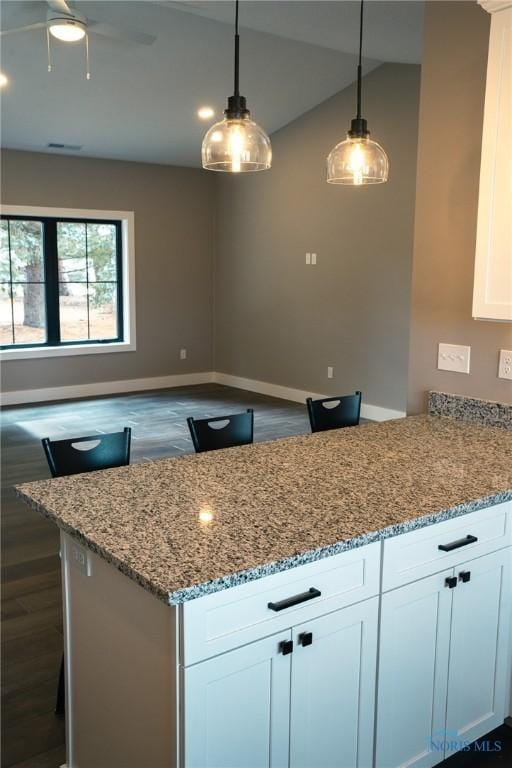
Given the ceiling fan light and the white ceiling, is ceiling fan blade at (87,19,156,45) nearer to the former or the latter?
the ceiling fan light

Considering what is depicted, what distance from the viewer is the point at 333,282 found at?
7.29 m

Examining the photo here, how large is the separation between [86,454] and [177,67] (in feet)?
15.0

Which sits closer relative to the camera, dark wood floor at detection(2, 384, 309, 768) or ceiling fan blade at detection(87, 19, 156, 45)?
dark wood floor at detection(2, 384, 309, 768)

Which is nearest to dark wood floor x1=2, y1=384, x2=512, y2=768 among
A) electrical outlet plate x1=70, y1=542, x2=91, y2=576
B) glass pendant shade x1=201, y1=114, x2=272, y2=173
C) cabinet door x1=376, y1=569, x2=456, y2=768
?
cabinet door x1=376, y1=569, x2=456, y2=768

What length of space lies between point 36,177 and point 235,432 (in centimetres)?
563

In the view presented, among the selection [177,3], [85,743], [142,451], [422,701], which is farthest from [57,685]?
[177,3]

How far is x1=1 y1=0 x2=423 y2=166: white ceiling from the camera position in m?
4.84

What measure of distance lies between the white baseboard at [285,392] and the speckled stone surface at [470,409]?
12.0ft

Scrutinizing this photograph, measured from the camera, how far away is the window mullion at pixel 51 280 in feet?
25.3

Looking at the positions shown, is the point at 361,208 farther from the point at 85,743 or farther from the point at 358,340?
the point at 85,743

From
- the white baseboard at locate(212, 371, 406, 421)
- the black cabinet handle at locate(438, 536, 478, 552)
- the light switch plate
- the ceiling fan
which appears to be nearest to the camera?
the black cabinet handle at locate(438, 536, 478, 552)

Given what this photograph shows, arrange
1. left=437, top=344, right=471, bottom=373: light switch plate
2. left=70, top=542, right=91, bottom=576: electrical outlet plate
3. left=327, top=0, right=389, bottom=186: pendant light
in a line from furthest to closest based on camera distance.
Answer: left=437, top=344, right=471, bottom=373: light switch plate < left=327, top=0, right=389, bottom=186: pendant light < left=70, top=542, right=91, bottom=576: electrical outlet plate

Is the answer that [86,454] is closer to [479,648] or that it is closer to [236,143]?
[236,143]

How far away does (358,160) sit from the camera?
99.3 inches
